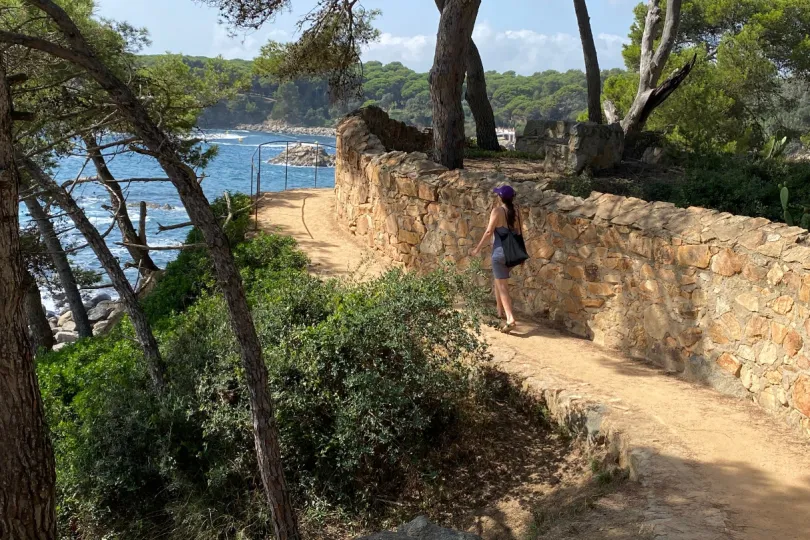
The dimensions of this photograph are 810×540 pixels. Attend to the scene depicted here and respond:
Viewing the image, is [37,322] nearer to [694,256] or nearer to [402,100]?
[694,256]

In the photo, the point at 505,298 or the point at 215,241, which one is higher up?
the point at 215,241

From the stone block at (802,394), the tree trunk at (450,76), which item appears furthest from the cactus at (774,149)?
the stone block at (802,394)

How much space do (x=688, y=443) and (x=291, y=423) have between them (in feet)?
10.5

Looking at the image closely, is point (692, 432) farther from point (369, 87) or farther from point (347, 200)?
point (369, 87)

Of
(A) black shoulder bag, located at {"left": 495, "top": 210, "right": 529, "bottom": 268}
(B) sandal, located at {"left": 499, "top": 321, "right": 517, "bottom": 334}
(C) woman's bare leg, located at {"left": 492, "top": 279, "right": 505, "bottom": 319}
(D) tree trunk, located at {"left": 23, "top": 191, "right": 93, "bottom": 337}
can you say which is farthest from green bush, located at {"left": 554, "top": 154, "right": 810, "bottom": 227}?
(D) tree trunk, located at {"left": 23, "top": 191, "right": 93, "bottom": 337}

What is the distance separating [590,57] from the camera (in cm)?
1808

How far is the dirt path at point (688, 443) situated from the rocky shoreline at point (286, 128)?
167 feet

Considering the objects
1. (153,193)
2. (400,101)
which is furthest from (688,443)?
(400,101)

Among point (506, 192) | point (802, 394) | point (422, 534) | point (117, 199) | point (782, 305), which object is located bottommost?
point (422, 534)

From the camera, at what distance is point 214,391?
6746 mm

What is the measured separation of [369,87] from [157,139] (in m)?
59.5

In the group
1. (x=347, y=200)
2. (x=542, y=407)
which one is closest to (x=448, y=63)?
(x=347, y=200)

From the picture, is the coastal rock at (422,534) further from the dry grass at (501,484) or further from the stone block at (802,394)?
the stone block at (802,394)

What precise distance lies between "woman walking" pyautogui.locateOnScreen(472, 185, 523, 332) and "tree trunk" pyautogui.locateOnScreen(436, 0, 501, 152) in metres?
10.5
